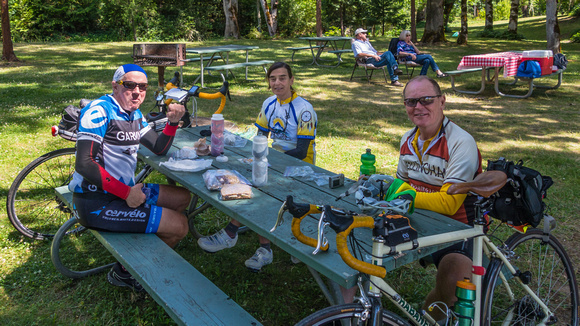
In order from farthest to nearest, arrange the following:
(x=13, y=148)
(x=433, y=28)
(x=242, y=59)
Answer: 1. (x=433, y=28)
2. (x=242, y=59)
3. (x=13, y=148)

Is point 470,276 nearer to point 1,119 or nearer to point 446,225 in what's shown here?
point 446,225

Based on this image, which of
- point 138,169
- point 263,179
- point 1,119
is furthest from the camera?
point 1,119

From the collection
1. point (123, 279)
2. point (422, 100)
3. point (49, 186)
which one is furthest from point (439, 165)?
point (49, 186)

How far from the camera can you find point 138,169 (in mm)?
4555

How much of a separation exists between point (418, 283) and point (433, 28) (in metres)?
A: 17.4

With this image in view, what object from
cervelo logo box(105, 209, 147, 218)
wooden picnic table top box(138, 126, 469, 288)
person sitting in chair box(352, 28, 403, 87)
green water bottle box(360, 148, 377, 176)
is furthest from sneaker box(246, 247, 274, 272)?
person sitting in chair box(352, 28, 403, 87)

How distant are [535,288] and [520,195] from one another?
2.55 ft

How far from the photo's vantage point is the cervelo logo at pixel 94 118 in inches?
109

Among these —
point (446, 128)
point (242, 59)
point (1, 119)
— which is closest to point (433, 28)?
point (242, 59)

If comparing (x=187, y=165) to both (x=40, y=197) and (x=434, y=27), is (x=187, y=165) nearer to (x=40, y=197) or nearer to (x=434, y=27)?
(x=40, y=197)

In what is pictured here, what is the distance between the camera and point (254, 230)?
7.66 feet

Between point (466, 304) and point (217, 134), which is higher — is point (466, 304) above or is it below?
below

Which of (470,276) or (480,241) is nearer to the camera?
(480,241)

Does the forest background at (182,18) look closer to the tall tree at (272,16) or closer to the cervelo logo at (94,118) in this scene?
the tall tree at (272,16)
